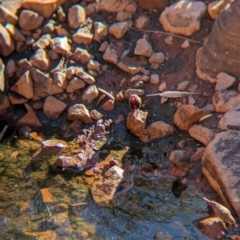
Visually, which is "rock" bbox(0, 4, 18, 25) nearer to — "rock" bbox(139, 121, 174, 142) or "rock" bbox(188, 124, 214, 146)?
"rock" bbox(139, 121, 174, 142)

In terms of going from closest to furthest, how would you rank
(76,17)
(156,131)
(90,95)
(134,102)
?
(156,131) → (134,102) → (90,95) → (76,17)

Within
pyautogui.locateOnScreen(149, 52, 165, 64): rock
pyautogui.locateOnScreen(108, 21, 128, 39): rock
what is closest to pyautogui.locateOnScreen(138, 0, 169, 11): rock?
pyautogui.locateOnScreen(108, 21, 128, 39): rock

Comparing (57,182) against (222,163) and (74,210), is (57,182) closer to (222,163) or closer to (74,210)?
(74,210)

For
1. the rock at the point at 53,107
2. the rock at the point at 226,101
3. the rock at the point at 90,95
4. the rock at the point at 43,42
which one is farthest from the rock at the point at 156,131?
the rock at the point at 43,42

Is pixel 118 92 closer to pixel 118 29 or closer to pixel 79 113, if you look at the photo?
pixel 79 113

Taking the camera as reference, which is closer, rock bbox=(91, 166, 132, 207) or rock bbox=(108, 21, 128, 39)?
rock bbox=(91, 166, 132, 207)

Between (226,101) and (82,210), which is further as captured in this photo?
(226,101)

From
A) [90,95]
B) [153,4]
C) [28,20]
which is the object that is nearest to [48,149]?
[90,95]

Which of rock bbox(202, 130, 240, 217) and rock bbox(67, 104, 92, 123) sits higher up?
rock bbox(202, 130, 240, 217)
